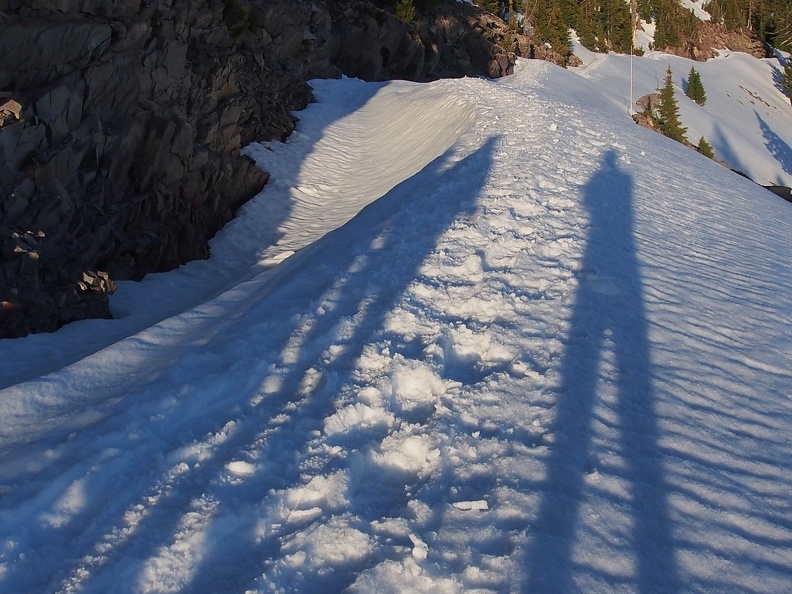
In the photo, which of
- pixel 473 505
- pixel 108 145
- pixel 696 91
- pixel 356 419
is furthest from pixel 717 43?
pixel 473 505

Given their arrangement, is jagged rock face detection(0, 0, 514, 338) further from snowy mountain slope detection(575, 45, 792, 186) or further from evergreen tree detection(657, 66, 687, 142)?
snowy mountain slope detection(575, 45, 792, 186)

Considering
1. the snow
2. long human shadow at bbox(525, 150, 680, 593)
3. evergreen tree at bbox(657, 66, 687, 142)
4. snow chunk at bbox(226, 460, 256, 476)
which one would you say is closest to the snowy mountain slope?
evergreen tree at bbox(657, 66, 687, 142)

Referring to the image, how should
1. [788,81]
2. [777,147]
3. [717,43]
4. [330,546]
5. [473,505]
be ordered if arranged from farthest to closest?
[717,43]
[788,81]
[777,147]
[473,505]
[330,546]

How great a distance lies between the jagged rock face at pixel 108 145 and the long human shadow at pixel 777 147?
57.0 meters

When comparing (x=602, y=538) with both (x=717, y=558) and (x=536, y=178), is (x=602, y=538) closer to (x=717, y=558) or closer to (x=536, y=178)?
(x=717, y=558)

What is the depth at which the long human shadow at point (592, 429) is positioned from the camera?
3.16 metres

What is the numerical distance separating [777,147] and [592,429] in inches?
2682

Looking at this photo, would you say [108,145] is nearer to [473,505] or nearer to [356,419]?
[356,419]

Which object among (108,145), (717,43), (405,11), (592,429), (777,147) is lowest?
(592,429)

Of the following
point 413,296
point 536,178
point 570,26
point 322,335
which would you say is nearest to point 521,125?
point 536,178

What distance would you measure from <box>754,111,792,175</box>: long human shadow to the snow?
5747 centimetres

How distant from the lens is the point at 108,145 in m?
8.94

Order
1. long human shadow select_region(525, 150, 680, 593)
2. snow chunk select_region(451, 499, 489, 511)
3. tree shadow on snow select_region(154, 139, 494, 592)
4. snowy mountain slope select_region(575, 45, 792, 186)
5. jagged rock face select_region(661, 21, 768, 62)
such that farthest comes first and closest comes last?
jagged rock face select_region(661, 21, 768, 62) → snowy mountain slope select_region(575, 45, 792, 186) → snow chunk select_region(451, 499, 489, 511) → tree shadow on snow select_region(154, 139, 494, 592) → long human shadow select_region(525, 150, 680, 593)

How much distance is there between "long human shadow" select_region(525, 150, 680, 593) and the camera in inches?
124
